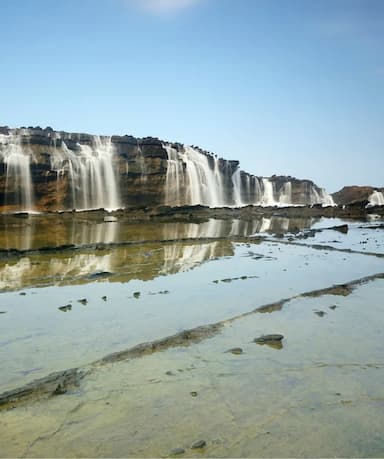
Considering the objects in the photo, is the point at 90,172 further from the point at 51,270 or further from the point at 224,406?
the point at 224,406

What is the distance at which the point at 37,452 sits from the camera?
123 inches

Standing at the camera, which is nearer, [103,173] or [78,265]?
[78,265]

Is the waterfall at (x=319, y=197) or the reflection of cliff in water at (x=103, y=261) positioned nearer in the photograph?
the reflection of cliff in water at (x=103, y=261)

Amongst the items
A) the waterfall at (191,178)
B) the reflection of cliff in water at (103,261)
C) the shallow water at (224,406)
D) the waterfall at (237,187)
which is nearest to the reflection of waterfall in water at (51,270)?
the reflection of cliff in water at (103,261)

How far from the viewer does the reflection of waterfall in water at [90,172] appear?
148 feet

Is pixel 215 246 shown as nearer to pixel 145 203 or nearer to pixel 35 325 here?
pixel 35 325

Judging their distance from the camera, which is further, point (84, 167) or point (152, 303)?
point (84, 167)

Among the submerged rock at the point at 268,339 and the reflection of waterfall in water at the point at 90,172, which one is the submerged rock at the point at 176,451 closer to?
the submerged rock at the point at 268,339

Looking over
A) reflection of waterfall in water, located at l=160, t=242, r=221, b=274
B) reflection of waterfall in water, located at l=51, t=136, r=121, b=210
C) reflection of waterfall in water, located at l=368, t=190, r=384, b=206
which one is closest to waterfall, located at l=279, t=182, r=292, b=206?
reflection of waterfall in water, located at l=368, t=190, r=384, b=206

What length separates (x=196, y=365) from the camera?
488 centimetres

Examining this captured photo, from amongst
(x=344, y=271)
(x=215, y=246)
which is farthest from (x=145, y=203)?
(x=344, y=271)

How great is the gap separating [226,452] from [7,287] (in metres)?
7.15

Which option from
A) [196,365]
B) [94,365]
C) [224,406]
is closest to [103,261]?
[94,365]

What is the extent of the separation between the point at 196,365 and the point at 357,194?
91755 millimetres
